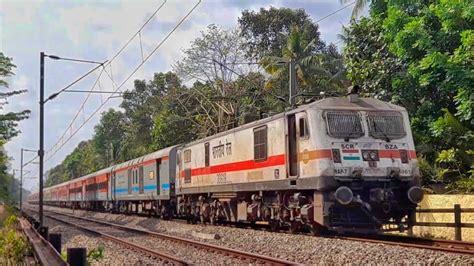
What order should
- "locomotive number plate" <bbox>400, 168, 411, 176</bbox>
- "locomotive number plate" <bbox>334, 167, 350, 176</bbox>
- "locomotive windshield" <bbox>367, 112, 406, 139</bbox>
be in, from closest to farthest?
"locomotive number plate" <bbox>334, 167, 350, 176</bbox> < "locomotive number plate" <bbox>400, 168, 411, 176</bbox> < "locomotive windshield" <bbox>367, 112, 406, 139</bbox>

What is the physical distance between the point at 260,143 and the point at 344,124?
10.5 feet

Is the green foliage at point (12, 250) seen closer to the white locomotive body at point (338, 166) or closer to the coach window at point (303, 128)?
the white locomotive body at point (338, 166)

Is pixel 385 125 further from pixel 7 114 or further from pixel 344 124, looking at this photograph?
pixel 7 114

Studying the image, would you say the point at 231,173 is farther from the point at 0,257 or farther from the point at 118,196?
the point at 118,196

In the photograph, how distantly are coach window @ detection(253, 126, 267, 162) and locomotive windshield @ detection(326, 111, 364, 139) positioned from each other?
106 inches

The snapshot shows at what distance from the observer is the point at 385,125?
1534cm

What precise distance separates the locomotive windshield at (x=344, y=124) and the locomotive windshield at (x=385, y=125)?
1.01 ft

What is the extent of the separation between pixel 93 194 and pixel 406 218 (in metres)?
37.2

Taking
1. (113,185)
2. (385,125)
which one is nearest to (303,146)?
(385,125)

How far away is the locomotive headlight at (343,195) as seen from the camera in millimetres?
13938

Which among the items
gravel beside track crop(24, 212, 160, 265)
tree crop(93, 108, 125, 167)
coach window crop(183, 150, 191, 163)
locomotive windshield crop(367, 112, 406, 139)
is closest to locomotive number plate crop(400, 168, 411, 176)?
locomotive windshield crop(367, 112, 406, 139)

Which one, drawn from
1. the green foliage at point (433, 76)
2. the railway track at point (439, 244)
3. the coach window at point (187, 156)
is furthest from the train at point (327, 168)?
the coach window at point (187, 156)

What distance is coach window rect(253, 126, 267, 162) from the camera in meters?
17.2

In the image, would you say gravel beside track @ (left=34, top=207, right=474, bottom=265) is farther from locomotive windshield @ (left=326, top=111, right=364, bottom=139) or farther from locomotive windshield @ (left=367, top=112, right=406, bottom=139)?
locomotive windshield @ (left=367, top=112, right=406, bottom=139)
